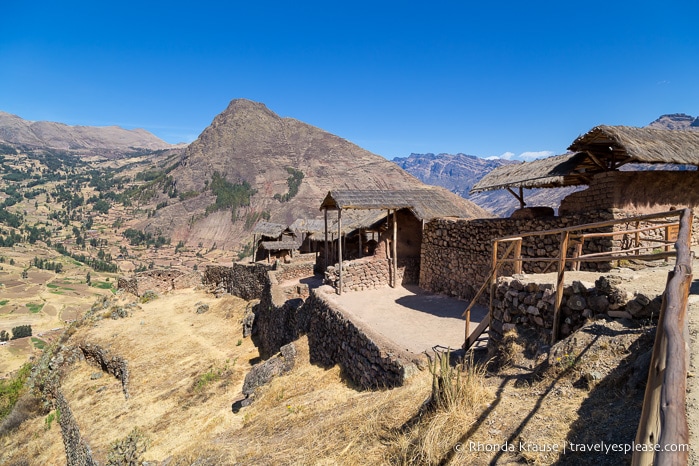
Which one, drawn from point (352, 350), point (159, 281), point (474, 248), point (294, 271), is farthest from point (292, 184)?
→ point (352, 350)

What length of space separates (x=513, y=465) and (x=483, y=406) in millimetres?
1078

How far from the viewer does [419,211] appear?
14625 millimetres

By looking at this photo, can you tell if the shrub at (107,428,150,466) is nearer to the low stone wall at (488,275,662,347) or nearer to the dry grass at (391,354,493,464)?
the dry grass at (391,354,493,464)

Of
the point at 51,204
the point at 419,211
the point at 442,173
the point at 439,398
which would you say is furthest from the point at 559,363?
the point at 51,204

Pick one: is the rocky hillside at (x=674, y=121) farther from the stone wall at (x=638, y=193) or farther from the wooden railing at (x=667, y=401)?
the wooden railing at (x=667, y=401)

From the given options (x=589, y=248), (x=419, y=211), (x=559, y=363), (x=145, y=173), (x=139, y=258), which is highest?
(x=145, y=173)

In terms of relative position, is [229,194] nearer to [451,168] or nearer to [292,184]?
[292,184]

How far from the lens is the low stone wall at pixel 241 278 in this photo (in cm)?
2010

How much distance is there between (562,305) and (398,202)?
974cm

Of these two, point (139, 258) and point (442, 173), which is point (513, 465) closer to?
point (139, 258)

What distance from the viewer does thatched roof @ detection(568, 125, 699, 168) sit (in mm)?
8359

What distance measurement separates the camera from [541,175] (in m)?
10.9

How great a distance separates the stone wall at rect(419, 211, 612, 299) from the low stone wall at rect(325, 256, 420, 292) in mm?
809

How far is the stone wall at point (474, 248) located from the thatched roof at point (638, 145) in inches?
60.6
